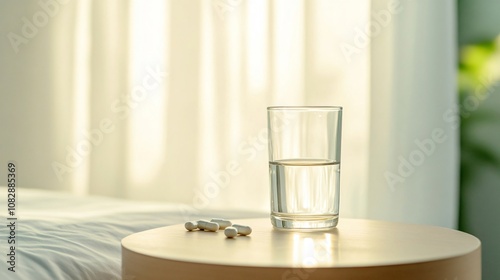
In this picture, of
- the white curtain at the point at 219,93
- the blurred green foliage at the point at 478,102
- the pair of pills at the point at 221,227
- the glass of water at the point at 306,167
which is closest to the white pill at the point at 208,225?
the pair of pills at the point at 221,227

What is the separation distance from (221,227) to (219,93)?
1.66m

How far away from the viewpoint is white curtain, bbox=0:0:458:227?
283cm

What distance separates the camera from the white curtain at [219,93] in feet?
9.28

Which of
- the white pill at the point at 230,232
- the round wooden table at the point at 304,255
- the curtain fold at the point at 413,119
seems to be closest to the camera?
the round wooden table at the point at 304,255

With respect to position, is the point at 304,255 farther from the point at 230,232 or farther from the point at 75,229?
the point at 75,229

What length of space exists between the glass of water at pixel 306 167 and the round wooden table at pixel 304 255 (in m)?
0.03

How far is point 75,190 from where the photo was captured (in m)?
2.96

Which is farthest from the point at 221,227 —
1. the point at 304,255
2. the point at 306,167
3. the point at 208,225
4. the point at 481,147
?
the point at 481,147

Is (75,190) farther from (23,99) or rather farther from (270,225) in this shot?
(270,225)

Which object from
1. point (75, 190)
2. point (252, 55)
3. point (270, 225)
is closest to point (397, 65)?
point (252, 55)

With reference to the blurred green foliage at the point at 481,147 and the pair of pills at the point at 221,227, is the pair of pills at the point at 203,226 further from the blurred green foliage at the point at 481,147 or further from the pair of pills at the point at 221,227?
the blurred green foliage at the point at 481,147

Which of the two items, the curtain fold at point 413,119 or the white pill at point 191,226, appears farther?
the curtain fold at point 413,119

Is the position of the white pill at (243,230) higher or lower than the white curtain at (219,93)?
lower

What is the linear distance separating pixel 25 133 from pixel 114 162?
14.5 inches
